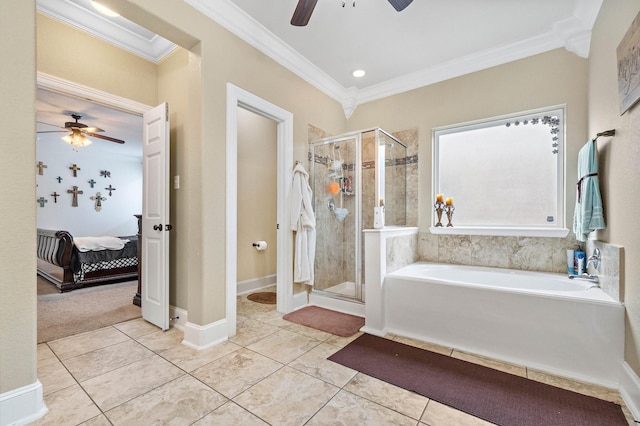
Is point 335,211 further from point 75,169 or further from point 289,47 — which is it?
point 75,169

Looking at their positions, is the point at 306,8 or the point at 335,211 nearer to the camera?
the point at 306,8

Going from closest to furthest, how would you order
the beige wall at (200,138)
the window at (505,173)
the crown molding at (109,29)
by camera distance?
the beige wall at (200,138)
the crown molding at (109,29)
the window at (505,173)

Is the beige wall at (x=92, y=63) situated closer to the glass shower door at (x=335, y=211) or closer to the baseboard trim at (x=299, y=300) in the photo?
the glass shower door at (x=335, y=211)

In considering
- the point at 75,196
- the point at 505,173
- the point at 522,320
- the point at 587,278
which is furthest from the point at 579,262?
the point at 75,196

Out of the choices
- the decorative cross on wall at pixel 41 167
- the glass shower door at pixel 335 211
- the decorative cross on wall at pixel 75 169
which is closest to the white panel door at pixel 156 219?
the glass shower door at pixel 335 211

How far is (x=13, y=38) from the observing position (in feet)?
4.65

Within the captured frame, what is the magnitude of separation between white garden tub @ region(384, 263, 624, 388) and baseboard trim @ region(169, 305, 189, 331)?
184 cm

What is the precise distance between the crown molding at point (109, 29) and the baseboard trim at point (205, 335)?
258cm

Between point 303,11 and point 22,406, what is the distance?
8.87 feet

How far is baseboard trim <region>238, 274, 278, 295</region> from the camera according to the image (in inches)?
151

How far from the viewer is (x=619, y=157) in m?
1.79

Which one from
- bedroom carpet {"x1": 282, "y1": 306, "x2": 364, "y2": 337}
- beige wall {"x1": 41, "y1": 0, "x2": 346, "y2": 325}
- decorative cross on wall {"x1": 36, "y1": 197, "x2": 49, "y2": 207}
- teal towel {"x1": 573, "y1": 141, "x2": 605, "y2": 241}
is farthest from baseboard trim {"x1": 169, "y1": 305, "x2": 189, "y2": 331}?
decorative cross on wall {"x1": 36, "y1": 197, "x2": 49, "y2": 207}

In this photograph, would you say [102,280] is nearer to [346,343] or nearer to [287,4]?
[346,343]

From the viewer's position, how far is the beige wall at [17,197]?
1379 millimetres
